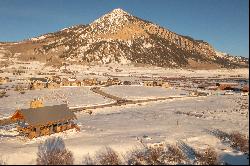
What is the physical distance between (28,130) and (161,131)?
12343mm

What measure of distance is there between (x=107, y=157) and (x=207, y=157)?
23.0 ft

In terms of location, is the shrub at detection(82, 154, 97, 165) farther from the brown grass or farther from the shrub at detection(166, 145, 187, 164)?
the shrub at detection(166, 145, 187, 164)

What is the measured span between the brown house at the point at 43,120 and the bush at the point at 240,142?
15.0 meters

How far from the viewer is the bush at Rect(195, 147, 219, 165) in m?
25.1

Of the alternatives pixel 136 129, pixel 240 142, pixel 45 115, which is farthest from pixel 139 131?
pixel 240 142

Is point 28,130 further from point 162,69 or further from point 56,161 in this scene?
point 162,69

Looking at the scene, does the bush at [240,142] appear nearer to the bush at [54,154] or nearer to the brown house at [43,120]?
the bush at [54,154]

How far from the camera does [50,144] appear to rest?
30.0 metres

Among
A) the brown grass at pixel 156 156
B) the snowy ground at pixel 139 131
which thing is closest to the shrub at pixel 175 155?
the brown grass at pixel 156 156

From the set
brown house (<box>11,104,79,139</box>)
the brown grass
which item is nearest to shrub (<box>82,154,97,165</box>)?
the brown grass

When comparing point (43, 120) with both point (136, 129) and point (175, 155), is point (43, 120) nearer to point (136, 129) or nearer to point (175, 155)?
point (136, 129)

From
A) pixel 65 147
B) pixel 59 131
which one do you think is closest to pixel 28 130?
pixel 59 131

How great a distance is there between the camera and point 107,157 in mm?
25703

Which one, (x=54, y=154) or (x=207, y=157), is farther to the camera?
(x=207, y=157)
